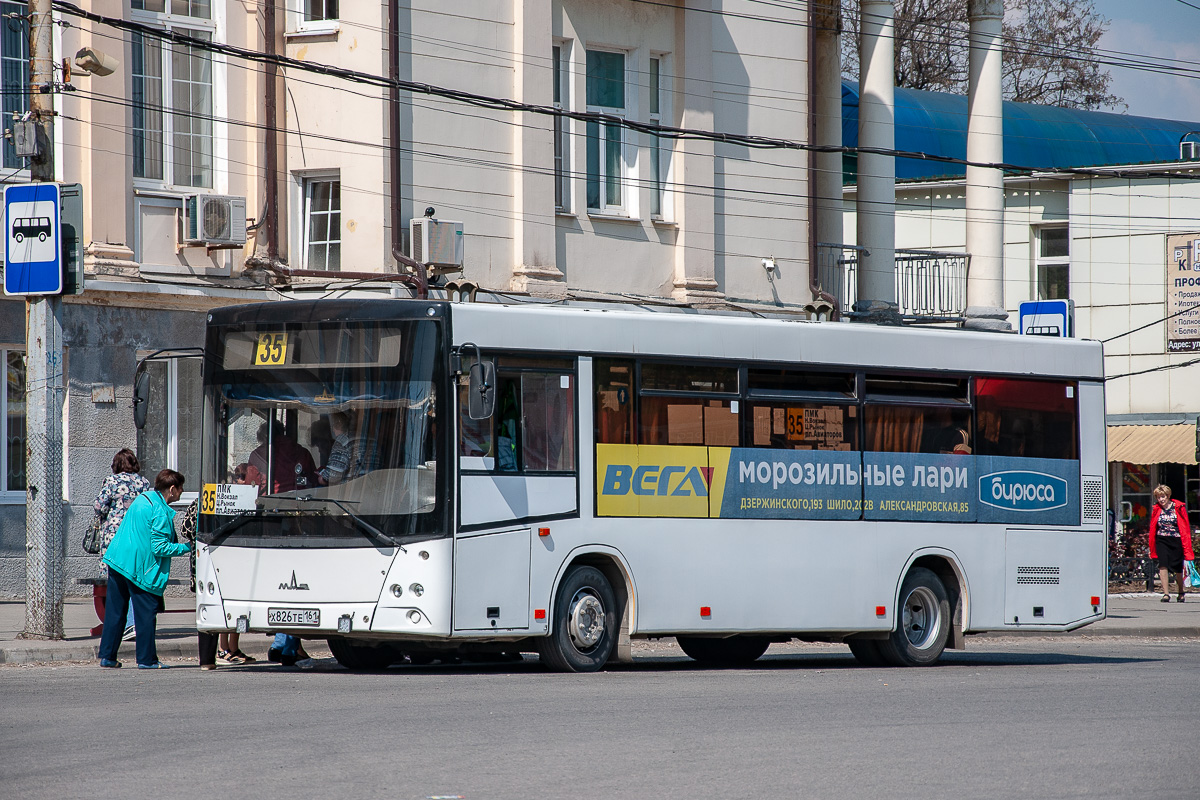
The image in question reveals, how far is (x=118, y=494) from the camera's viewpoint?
15719 mm

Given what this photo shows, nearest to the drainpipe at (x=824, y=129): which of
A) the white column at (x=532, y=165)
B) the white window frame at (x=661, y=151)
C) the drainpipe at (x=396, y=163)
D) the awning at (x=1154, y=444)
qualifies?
the white window frame at (x=661, y=151)

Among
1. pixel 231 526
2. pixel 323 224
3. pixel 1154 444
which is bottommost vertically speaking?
pixel 1154 444

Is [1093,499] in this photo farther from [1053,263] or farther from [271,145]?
[1053,263]

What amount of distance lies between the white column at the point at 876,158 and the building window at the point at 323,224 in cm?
1027

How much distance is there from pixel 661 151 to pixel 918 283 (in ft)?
24.5

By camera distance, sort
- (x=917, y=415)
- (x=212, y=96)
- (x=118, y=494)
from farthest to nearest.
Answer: (x=212, y=96), (x=917, y=415), (x=118, y=494)

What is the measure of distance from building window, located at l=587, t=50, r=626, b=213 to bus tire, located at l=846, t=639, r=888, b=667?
37.8ft

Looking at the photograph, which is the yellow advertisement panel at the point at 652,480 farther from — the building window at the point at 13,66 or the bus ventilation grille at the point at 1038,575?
the building window at the point at 13,66

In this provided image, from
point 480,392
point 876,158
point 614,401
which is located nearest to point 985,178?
point 876,158

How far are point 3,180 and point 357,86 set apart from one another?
5.21m

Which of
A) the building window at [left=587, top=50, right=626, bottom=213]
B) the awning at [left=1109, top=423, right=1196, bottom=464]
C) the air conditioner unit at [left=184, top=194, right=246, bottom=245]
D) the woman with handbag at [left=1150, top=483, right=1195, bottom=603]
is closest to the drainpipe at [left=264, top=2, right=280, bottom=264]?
the air conditioner unit at [left=184, top=194, right=246, bottom=245]

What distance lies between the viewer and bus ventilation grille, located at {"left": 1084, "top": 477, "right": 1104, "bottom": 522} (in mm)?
17125

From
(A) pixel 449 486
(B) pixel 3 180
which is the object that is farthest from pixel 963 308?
(A) pixel 449 486

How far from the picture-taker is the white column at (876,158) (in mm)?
30062
